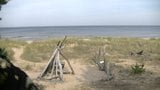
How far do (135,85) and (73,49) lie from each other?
12069 millimetres

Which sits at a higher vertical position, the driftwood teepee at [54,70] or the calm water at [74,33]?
the driftwood teepee at [54,70]

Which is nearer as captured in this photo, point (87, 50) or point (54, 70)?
point (54, 70)

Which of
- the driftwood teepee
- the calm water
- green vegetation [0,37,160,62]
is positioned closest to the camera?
the driftwood teepee


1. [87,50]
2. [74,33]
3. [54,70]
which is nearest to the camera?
[54,70]

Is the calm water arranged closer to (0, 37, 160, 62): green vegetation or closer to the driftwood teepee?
(0, 37, 160, 62): green vegetation

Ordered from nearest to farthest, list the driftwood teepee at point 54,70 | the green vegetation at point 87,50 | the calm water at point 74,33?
the driftwood teepee at point 54,70 → the green vegetation at point 87,50 → the calm water at point 74,33

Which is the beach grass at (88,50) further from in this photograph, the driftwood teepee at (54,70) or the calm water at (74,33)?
the calm water at (74,33)

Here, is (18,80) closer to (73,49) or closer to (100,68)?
(100,68)

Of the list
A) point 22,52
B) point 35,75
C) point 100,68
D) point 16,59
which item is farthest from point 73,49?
point 35,75

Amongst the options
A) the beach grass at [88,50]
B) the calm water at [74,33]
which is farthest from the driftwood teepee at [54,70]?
the calm water at [74,33]

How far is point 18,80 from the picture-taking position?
4.77m

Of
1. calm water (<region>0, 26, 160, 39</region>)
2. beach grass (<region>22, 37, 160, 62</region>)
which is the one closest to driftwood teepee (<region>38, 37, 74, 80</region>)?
beach grass (<region>22, 37, 160, 62</region>)

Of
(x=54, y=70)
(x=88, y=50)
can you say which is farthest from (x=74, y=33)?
(x=54, y=70)

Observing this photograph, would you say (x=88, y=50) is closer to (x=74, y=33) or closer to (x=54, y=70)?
(x=54, y=70)
